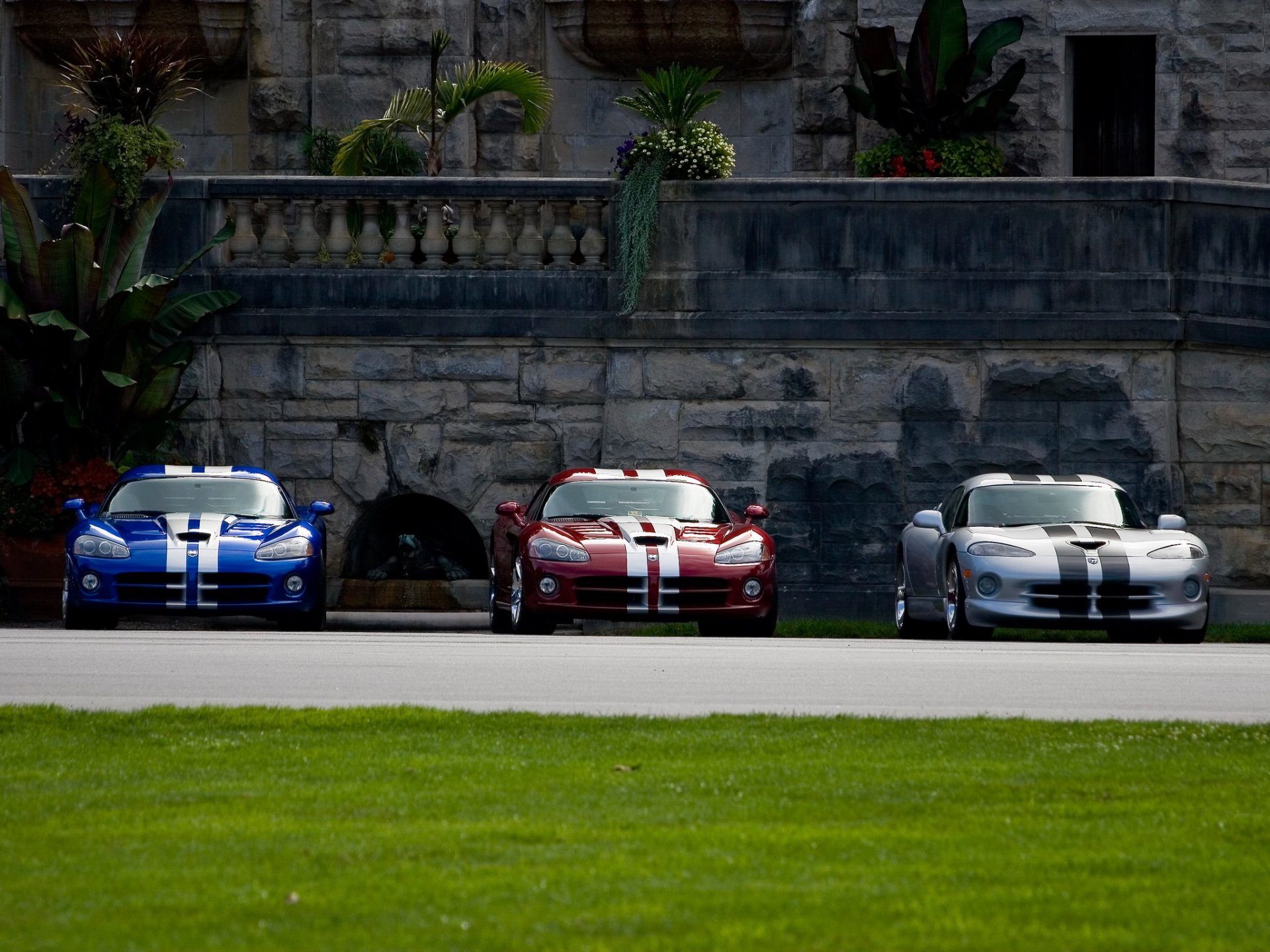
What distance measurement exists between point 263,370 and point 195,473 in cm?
302

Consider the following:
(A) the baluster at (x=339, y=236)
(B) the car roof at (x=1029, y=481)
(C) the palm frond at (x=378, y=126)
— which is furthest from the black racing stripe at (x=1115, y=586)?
(C) the palm frond at (x=378, y=126)

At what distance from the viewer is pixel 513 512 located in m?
17.6

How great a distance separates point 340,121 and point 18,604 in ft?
26.5

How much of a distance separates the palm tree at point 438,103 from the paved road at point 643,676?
28.0ft

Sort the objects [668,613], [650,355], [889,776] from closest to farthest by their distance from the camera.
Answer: [889,776] → [668,613] → [650,355]

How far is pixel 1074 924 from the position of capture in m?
5.75

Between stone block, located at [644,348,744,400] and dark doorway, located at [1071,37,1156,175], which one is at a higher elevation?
dark doorway, located at [1071,37,1156,175]

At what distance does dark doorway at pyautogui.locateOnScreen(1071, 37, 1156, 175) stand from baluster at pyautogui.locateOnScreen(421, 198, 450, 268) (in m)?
8.60

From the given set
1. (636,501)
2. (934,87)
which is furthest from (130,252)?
(934,87)

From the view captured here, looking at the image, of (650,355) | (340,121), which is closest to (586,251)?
(650,355)

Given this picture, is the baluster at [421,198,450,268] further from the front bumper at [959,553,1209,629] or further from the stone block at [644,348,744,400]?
the front bumper at [959,553,1209,629]

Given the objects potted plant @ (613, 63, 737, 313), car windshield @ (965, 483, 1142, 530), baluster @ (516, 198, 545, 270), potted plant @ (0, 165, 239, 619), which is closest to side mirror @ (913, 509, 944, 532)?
car windshield @ (965, 483, 1142, 530)

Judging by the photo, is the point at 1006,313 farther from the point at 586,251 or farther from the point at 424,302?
the point at 424,302

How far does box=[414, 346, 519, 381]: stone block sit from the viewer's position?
20.9m
